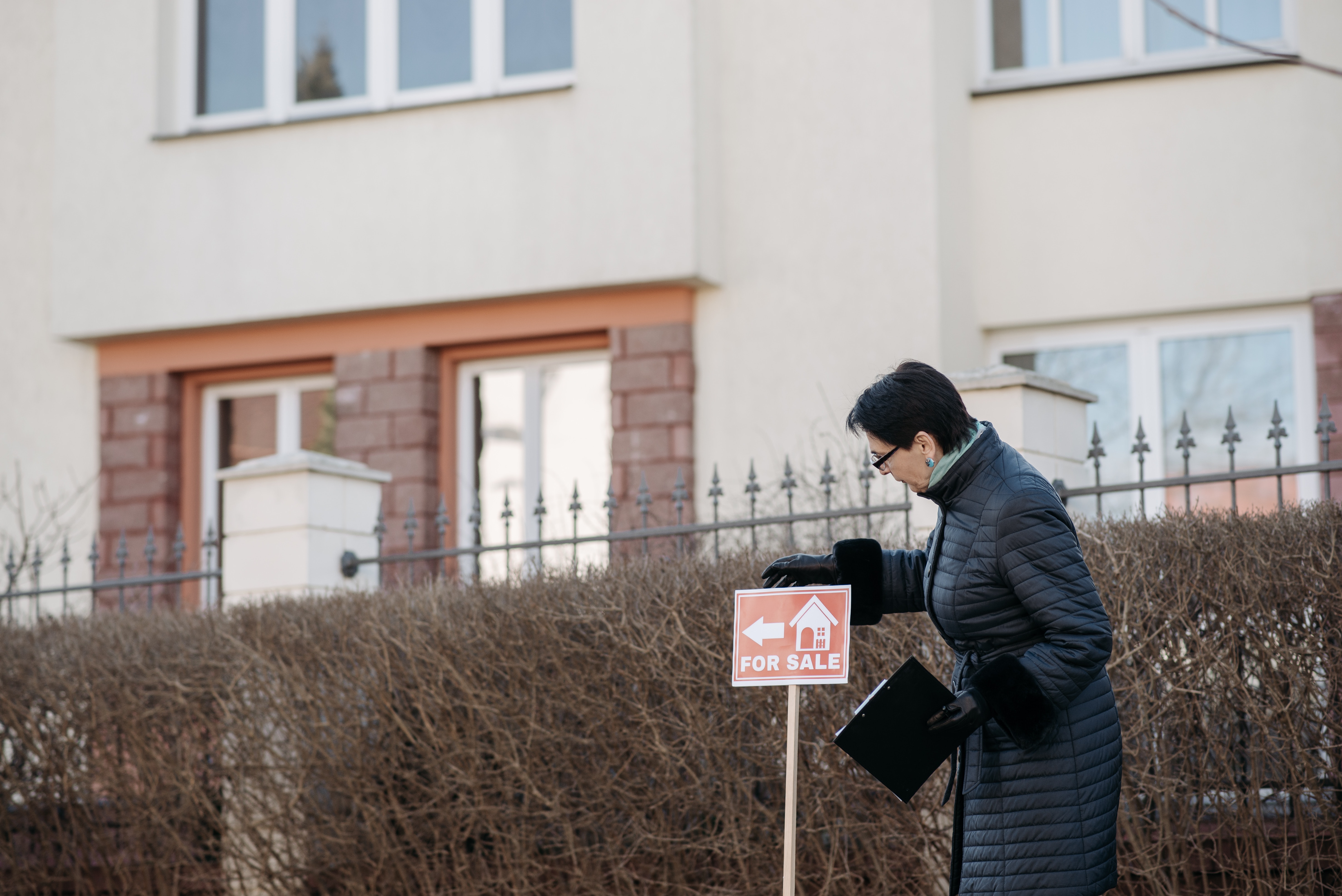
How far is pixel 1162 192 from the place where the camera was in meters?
10.2

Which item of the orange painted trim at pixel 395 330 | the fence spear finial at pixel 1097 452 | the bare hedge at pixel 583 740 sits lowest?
the bare hedge at pixel 583 740

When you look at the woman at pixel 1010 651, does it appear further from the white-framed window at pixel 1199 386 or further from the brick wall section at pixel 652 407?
the brick wall section at pixel 652 407

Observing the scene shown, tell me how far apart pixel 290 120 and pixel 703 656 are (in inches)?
258

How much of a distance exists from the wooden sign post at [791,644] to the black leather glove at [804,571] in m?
0.03

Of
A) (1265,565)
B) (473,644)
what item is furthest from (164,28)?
(1265,565)

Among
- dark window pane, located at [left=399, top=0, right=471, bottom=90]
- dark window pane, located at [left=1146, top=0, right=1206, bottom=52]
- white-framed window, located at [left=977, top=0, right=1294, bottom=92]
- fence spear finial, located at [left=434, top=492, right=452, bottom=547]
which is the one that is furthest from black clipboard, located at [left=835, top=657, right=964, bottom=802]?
dark window pane, located at [left=399, top=0, right=471, bottom=90]

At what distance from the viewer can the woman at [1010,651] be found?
3.66m

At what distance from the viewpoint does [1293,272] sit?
9883 mm

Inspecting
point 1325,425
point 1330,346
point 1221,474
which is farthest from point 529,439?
point 1325,425

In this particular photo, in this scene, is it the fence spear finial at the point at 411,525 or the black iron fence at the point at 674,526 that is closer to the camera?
the black iron fence at the point at 674,526

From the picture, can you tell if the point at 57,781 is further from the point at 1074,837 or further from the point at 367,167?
the point at 1074,837

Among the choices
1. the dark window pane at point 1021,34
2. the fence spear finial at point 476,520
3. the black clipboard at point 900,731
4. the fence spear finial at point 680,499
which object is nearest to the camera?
the black clipboard at point 900,731

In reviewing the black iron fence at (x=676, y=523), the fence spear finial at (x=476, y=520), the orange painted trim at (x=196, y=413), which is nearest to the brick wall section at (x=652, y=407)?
the black iron fence at (x=676, y=523)

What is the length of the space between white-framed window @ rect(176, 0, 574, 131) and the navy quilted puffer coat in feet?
24.9
